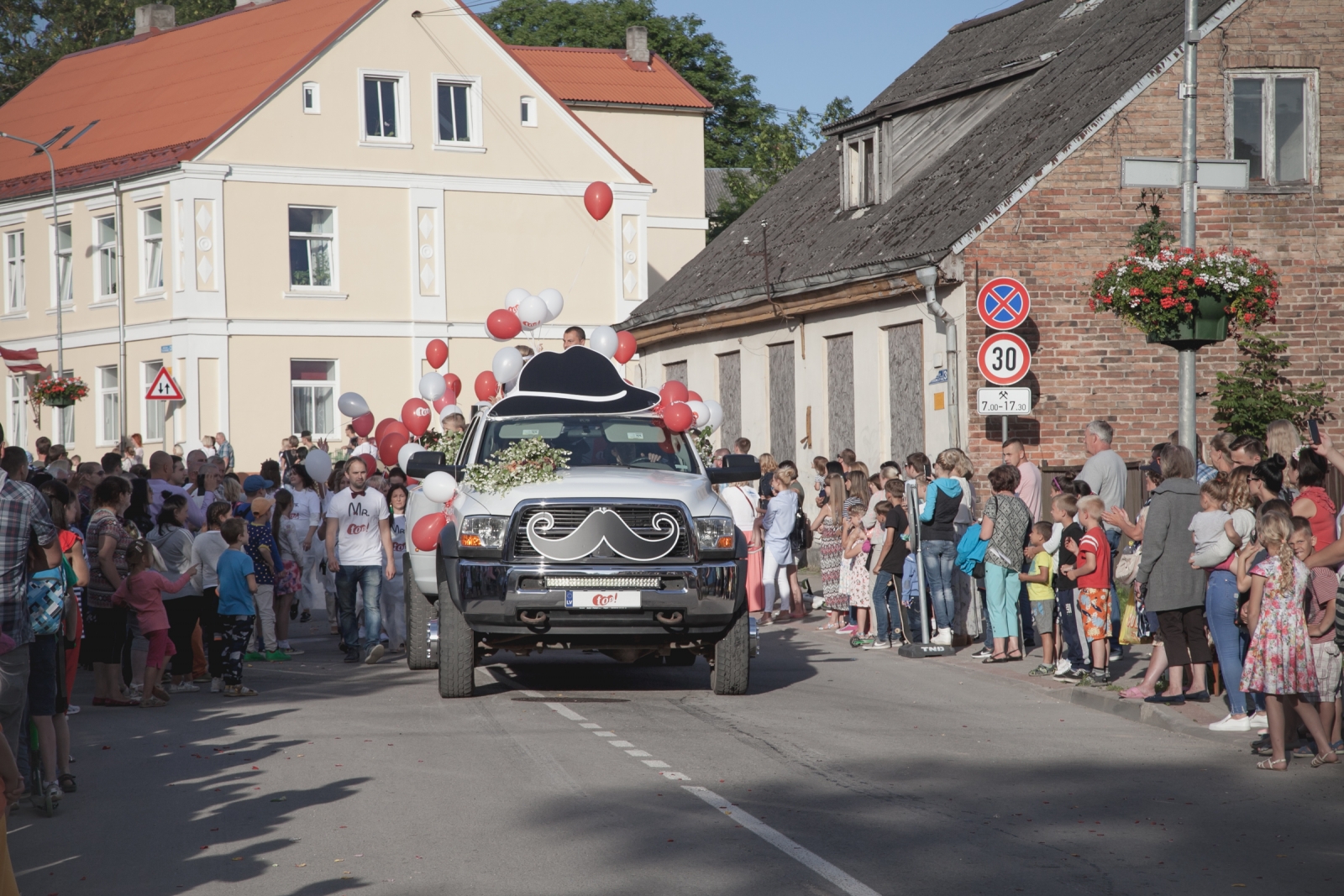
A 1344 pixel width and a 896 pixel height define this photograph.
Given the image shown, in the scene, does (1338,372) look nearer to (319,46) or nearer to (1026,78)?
(1026,78)

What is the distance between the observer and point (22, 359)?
40062 millimetres

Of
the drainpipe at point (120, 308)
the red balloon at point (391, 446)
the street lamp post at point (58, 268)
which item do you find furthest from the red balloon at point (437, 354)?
the street lamp post at point (58, 268)

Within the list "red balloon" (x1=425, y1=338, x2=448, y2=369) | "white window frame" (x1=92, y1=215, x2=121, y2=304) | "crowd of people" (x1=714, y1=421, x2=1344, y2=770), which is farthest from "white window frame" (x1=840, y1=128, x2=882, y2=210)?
"white window frame" (x1=92, y1=215, x2=121, y2=304)

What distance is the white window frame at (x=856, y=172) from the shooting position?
26.8 metres

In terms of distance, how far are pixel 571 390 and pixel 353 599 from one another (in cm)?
348

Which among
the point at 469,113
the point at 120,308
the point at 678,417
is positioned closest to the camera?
the point at 678,417

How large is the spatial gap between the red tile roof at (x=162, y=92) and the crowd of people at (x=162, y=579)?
62.3ft

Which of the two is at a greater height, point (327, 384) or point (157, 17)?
point (157, 17)

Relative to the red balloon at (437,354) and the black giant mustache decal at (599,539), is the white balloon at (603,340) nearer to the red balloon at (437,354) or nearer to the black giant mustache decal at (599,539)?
the red balloon at (437,354)

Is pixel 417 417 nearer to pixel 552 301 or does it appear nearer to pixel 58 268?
pixel 552 301

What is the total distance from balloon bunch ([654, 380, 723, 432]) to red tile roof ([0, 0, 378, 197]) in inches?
966

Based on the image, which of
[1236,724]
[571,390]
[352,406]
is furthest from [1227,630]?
[352,406]

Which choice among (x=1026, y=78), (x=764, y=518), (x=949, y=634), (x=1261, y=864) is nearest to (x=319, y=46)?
(x=1026, y=78)

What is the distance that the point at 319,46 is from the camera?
38.4 metres
